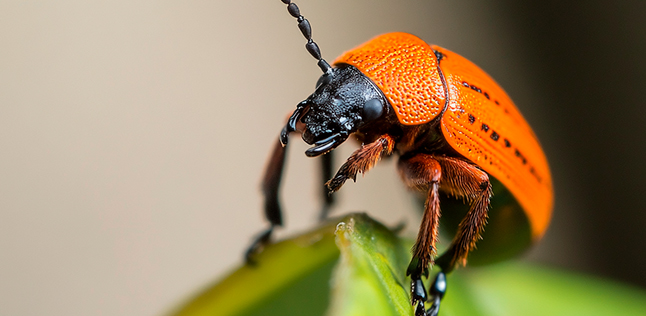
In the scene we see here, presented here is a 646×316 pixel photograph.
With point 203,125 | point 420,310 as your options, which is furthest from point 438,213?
point 203,125

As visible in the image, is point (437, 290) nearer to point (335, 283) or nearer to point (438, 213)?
point (438, 213)

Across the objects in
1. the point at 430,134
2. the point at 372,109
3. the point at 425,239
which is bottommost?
the point at 425,239

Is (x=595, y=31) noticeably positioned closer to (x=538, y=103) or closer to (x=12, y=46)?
(x=538, y=103)

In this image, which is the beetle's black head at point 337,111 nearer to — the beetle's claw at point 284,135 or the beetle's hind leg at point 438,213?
the beetle's claw at point 284,135

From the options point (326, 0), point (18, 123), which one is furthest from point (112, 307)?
point (326, 0)

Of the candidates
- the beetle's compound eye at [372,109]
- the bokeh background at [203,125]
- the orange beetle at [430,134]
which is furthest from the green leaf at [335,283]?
the bokeh background at [203,125]
